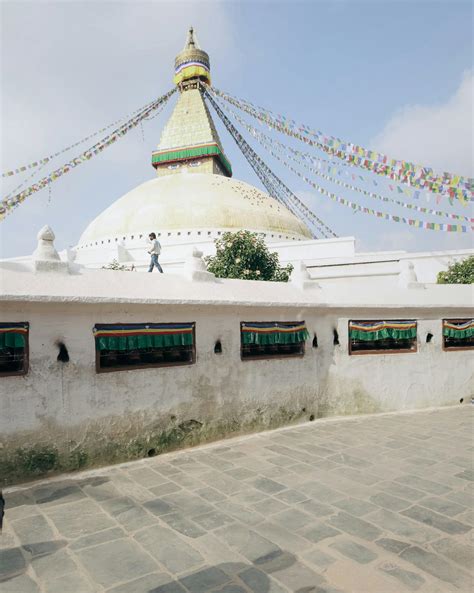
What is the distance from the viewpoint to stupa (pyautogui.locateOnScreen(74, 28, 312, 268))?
26578 mm

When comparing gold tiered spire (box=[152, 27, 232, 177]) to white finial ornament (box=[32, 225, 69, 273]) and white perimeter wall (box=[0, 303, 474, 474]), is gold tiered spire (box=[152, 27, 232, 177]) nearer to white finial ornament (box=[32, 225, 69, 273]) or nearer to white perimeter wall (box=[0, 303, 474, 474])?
white perimeter wall (box=[0, 303, 474, 474])

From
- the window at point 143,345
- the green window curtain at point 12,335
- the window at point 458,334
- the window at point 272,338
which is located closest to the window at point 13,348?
the green window curtain at point 12,335

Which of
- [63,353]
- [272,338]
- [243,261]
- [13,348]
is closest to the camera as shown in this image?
[13,348]

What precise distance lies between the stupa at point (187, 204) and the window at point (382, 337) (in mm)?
15487

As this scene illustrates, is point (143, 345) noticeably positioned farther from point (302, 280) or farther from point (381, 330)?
point (381, 330)

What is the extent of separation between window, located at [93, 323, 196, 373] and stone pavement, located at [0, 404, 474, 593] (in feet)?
5.15

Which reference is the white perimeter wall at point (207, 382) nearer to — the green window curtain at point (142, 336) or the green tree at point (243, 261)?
the green window curtain at point (142, 336)

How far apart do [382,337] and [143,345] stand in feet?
18.8

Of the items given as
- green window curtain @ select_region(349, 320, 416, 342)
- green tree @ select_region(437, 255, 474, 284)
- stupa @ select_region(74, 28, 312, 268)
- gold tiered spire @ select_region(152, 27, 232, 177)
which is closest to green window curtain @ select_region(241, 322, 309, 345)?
green window curtain @ select_region(349, 320, 416, 342)

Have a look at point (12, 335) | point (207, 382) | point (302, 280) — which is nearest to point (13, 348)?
point (12, 335)

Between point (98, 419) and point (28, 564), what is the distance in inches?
101

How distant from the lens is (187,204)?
2956cm

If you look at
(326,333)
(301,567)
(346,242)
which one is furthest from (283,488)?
(346,242)

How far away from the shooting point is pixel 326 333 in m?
8.91
